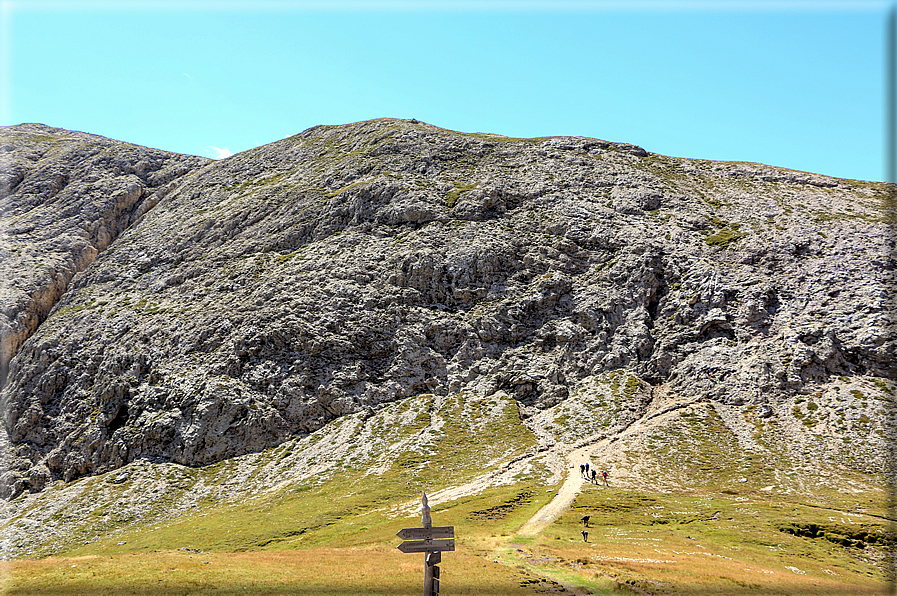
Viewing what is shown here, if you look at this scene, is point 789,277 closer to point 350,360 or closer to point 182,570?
point 350,360

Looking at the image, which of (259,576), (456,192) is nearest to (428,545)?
(259,576)

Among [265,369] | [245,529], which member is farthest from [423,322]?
[245,529]

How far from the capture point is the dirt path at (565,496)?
172 ft

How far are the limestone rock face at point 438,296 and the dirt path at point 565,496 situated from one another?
15.0 meters

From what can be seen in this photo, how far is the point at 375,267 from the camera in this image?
372 feet

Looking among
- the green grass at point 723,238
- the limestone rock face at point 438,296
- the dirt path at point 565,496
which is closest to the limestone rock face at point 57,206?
the limestone rock face at point 438,296

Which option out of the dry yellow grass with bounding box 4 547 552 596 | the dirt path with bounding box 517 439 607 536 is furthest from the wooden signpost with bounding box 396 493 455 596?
the dirt path with bounding box 517 439 607 536

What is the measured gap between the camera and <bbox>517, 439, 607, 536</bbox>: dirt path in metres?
52.3

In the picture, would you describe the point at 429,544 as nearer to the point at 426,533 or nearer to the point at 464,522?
the point at 426,533

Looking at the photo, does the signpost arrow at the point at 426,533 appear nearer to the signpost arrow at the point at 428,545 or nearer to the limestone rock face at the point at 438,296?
the signpost arrow at the point at 428,545

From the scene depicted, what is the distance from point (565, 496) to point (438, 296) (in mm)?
54752

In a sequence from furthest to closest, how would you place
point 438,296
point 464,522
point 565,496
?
point 438,296 < point 565,496 < point 464,522

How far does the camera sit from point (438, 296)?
109 m

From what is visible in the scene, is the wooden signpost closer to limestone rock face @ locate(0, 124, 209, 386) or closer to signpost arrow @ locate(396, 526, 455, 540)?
signpost arrow @ locate(396, 526, 455, 540)
